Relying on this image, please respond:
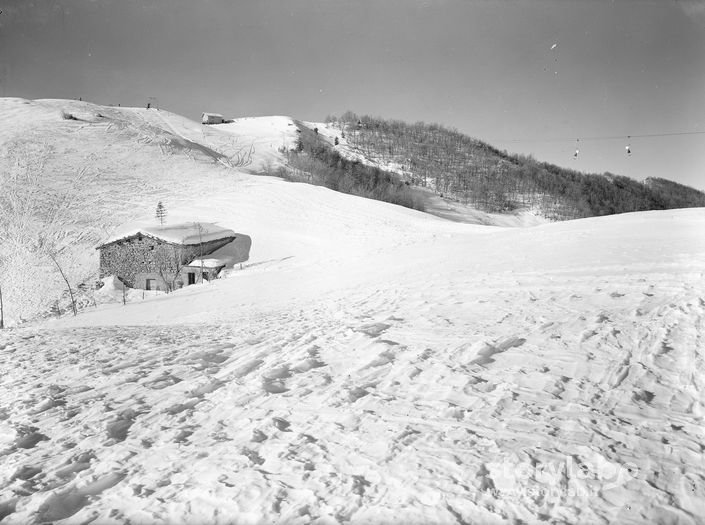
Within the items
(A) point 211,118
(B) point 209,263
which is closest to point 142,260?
(B) point 209,263

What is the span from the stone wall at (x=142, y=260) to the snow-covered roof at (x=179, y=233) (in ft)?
0.74

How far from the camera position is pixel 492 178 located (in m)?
91.1

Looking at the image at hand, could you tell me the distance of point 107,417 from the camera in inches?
146

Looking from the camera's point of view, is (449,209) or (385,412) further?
(449,209)

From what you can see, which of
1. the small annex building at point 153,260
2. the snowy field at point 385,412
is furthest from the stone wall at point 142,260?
the snowy field at point 385,412

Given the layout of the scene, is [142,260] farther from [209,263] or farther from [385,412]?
[385,412]

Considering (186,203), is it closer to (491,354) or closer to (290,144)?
(491,354)

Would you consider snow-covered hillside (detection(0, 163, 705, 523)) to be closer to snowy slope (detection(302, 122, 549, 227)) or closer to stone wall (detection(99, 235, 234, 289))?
stone wall (detection(99, 235, 234, 289))

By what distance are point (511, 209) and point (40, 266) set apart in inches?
3077

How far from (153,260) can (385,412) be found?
69.4 feet

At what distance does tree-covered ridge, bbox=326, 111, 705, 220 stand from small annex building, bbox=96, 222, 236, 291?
60.6 metres

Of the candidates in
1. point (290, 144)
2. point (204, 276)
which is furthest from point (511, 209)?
point (204, 276)

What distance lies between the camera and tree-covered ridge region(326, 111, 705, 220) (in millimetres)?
83312

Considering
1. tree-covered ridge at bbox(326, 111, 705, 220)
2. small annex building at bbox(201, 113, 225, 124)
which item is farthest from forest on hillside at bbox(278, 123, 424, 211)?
small annex building at bbox(201, 113, 225, 124)
